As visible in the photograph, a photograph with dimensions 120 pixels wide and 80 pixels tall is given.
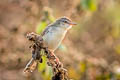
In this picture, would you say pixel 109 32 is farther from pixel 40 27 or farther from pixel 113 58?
pixel 40 27

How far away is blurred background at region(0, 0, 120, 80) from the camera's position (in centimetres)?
855

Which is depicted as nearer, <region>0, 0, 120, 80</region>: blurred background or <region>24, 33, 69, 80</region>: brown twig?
<region>24, 33, 69, 80</region>: brown twig

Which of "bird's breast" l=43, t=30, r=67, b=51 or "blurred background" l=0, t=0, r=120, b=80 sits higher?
"blurred background" l=0, t=0, r=120, b=80

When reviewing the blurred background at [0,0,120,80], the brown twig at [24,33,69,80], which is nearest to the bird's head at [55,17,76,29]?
the blurred background at [0,0,120,80]

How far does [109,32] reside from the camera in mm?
11047

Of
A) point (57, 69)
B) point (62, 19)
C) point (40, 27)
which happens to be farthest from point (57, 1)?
point (57, 69)

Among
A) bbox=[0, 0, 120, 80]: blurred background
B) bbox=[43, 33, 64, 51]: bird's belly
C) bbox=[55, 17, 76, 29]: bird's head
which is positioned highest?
bbox=[0, 0, 120, 80]: blurred background

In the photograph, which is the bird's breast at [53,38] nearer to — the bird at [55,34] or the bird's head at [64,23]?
the bird at [55,34]

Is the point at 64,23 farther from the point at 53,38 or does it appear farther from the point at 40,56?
the point at 40,56

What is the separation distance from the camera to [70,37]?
36.4 ft

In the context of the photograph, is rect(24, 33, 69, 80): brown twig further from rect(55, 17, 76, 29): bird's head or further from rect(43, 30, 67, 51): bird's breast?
rect(55, 17, 76, 29): bird's head

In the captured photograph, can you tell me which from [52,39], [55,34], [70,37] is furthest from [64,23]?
[70,37]

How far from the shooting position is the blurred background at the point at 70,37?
8555 millimetres

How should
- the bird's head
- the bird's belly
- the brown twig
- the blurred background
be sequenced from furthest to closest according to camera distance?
the blurred background → the bird's head → the bird's belly → the brown twig
